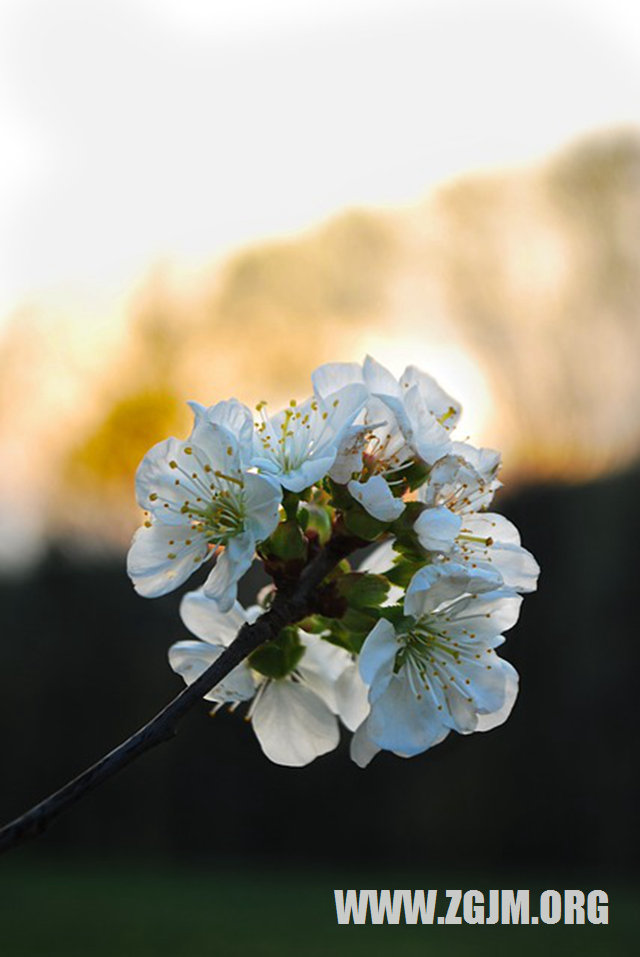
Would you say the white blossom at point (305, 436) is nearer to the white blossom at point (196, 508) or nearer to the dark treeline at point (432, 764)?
the white blossom at point (196, 508)

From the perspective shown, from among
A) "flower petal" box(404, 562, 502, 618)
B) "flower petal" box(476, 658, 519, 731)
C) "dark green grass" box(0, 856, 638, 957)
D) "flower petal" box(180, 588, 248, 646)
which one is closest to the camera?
"flower petal" box(404, 562, 502, 618)

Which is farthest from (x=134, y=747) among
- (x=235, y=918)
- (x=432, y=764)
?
(x=432, y=764)

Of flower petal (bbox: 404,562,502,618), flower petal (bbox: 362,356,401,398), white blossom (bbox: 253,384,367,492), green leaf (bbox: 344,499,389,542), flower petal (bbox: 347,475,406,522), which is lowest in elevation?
flower petal (bbox: 404,562,502,618)

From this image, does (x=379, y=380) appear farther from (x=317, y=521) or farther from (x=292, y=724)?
(x=292, y=724)

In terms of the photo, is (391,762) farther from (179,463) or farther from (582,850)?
(179,463)

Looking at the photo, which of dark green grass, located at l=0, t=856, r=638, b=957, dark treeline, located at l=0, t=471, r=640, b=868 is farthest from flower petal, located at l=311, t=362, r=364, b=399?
dark treeline, located at l=0, t=471, r=640, b=868

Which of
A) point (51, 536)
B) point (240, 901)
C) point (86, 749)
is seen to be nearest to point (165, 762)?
point (86, 749)

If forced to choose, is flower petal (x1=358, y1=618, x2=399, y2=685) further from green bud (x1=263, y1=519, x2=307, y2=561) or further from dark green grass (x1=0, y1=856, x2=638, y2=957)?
dark green grass (x1=0, y1=856, x2=638, y2=957)
